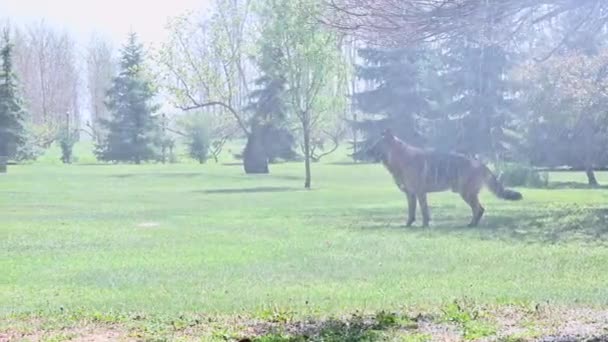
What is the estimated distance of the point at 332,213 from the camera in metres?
23.4

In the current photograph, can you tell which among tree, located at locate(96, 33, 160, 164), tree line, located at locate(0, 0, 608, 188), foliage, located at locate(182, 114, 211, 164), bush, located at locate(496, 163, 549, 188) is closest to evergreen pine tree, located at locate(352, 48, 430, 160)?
tree line, located at locate(0, 0, 608, 188)

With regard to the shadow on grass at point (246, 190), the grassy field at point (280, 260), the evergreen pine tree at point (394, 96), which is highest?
the evergreen pine tree at point (394, 96)

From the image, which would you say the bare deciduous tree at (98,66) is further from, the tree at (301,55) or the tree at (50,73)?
the tree at (301,55)

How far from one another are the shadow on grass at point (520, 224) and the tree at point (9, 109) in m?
39.8

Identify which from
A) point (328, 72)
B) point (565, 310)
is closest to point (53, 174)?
point (328, 72)

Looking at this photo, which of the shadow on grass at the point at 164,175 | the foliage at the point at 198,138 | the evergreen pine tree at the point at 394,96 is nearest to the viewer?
the shadow on grass at the point at 164,175

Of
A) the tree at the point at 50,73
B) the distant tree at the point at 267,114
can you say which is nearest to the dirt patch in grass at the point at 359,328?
the distant tree at the point at 267,114

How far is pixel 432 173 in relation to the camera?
19172 millimetres

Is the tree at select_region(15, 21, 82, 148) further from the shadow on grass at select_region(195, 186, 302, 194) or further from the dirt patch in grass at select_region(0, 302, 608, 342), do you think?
the dirt patch in grass at select_region(0, 302, 608, 342)

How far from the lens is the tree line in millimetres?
11695

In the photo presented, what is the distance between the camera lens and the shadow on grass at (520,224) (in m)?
17.3

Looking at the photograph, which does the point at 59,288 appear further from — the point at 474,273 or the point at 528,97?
the point at 528,97

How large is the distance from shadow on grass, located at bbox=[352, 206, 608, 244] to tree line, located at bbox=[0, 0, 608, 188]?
197 cm

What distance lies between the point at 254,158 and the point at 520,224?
2972 centimetres
